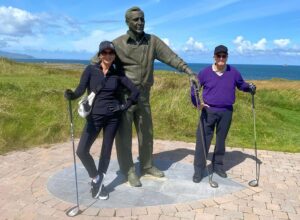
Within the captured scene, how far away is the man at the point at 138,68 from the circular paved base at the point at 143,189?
202 millimetres

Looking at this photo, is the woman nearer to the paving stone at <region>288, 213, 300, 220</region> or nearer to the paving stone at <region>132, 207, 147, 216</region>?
the paving stone at <region>132, 207, 147, 216</region>

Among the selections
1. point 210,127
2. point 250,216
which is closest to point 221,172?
point 210,127

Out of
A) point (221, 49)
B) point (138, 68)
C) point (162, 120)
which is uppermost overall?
point (221, 49)

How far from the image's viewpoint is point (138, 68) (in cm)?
579

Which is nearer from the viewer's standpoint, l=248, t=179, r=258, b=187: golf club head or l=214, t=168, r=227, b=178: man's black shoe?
l=248, t=179, r=258, b=187: golf club head

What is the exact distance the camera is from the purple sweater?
590 cm

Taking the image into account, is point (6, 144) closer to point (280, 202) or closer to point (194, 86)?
point (194, 86)

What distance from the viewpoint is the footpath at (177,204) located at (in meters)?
4.96

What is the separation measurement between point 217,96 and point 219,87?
13cm

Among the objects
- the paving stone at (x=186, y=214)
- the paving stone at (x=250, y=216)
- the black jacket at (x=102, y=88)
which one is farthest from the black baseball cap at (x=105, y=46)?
the paving stone at (x=250, y=216)

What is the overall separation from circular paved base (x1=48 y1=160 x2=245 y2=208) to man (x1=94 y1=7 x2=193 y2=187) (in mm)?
202

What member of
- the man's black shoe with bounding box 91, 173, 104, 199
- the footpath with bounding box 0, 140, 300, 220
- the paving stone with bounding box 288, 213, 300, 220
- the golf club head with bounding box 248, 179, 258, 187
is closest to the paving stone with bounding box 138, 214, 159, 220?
the footpath with bounding box 0, 140, 300, 220

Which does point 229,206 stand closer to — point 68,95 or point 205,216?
point 205,216

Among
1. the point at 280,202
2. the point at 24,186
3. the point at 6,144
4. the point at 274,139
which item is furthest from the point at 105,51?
the point at 274,139
